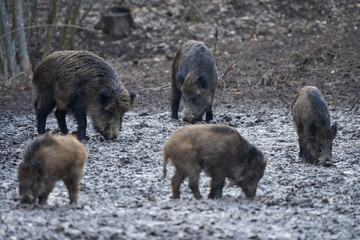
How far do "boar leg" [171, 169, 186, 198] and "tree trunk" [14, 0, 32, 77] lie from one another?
1017 cm

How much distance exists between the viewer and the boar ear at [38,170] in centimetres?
575

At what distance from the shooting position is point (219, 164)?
612 cm

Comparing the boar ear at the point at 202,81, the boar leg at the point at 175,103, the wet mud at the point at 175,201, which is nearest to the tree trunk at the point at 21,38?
the boar leg at the point at 175,103

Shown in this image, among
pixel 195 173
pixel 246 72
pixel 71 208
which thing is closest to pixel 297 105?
pixel 195 173

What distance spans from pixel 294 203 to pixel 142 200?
1479 millimetres

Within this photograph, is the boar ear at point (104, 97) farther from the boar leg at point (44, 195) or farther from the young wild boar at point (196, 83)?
A: the boar leg at point (44, 195)

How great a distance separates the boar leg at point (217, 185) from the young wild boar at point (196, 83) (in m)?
5.25

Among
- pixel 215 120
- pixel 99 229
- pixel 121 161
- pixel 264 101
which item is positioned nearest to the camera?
pixel 99 229

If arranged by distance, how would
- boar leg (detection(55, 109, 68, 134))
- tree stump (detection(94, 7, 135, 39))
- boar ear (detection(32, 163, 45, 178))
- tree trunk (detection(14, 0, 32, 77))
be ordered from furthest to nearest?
1. tree stump (detection(94, 7, 135, 39))
2. tree trunk (detection(14, 0, 32, 77))
3. boar leg (detection(55, 109, 68, 134))
4. boar ear (detection(32, 163, 45, 178))

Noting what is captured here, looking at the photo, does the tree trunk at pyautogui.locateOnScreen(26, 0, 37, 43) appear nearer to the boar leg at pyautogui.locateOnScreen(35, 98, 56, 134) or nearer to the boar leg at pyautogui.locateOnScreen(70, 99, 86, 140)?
the boar leg at pyautogui.locateOnScreen(35, 98, 56, 134)

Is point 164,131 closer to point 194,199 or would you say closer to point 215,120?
point 215,120

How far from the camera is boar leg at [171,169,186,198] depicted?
6.12m

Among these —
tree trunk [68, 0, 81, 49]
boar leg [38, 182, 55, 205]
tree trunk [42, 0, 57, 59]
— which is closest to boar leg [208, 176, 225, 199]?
boar leg [38, 182, 55, 205]

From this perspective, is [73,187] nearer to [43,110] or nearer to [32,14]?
[43,110]
